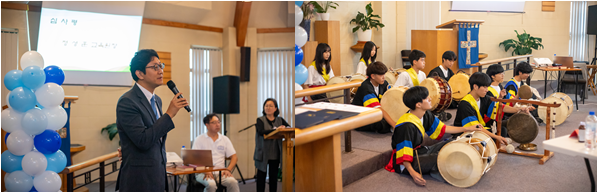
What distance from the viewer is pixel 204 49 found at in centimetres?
127

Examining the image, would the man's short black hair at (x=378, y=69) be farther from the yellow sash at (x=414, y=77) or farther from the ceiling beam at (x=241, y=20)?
the ceiling beam at (x=241, y=20)

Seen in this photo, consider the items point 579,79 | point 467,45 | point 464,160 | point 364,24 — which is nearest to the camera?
point 464,160

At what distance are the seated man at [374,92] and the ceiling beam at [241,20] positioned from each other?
2.53 m

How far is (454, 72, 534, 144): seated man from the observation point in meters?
3.58

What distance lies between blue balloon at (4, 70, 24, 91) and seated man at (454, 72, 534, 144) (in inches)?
140

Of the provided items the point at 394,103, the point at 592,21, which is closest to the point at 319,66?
the point at 394,103

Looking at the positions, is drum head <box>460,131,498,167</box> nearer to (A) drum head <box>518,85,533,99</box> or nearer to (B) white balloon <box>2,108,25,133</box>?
(A) drum head <box>518,85,533,99</box>

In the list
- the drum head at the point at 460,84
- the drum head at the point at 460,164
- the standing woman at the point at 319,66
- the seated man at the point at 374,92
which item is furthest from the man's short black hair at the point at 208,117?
the drum head at the point at 460,84

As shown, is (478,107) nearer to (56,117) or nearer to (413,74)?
(413,74)

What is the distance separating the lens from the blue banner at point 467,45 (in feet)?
20.0

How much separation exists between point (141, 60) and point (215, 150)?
0.42 m

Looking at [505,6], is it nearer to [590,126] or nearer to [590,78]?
[590,78]

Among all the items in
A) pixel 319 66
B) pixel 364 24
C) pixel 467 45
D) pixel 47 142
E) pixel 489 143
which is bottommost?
pixel 489 143

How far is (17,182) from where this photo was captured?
1.62 m
